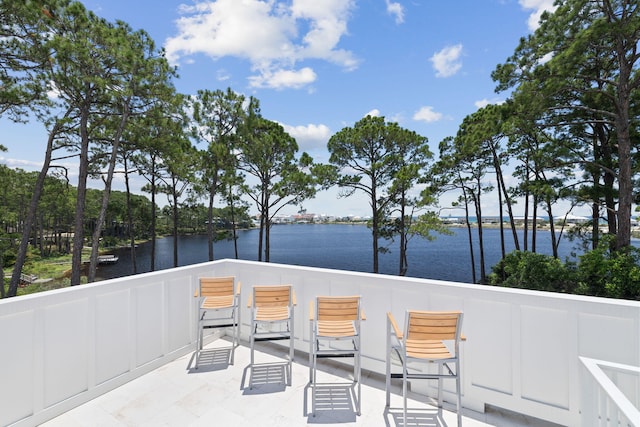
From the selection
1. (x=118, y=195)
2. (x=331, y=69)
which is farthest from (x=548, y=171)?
(x=118, y=195)

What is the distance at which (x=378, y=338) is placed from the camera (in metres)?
2.50

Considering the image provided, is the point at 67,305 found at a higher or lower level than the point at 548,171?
lower

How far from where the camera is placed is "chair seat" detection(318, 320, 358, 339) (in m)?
2.10

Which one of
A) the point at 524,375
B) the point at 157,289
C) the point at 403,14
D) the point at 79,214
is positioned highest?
the point at 403,14

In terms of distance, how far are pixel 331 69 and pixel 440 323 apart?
12871mm

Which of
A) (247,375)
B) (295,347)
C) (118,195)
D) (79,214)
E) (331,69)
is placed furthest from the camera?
(118,195)

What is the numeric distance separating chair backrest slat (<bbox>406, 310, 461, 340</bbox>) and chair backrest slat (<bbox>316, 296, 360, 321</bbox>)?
0.53m

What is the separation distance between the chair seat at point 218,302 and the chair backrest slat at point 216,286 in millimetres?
50

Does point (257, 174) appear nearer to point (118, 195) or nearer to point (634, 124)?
point (634, 124)

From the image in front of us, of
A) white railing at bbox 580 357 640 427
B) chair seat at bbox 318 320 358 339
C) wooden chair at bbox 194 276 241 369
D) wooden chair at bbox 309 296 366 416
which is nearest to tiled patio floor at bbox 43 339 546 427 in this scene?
wooden chair at bbox 309 296 366 416

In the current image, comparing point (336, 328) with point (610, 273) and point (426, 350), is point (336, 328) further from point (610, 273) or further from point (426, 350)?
point (610, 273)

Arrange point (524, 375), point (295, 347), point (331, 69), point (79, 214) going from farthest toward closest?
point (331, 69), point (79, 214), point (295, 347), point (524, 375)

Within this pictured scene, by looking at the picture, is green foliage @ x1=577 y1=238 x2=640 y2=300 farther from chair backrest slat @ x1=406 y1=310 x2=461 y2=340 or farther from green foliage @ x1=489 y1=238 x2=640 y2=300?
chair backrest slat @ x1=406 y1=310 x2=461 y2=340

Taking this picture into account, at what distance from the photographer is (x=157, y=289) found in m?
2.70
